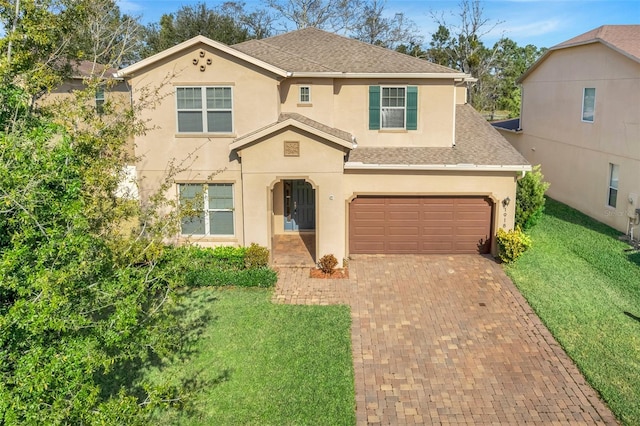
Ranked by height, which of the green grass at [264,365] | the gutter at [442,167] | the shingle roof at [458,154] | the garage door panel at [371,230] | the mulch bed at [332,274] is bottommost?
the green grass at [264,365]

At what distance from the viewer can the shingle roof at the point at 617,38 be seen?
2045 cm

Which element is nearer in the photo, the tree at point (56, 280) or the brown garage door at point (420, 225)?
the tree at point (56, 280)

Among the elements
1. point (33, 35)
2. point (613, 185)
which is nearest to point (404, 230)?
point (613, 185)

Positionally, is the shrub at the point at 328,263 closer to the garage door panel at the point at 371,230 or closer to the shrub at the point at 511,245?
the garage door panel at the point at 371,230

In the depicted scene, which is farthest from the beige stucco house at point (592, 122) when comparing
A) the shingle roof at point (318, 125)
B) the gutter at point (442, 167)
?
the shingle roof at point (318, 125)

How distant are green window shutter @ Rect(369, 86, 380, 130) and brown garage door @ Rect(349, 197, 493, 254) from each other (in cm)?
273

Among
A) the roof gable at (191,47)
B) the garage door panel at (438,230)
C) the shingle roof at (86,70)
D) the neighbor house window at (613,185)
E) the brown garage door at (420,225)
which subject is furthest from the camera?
the neighbor house window at (613,185)

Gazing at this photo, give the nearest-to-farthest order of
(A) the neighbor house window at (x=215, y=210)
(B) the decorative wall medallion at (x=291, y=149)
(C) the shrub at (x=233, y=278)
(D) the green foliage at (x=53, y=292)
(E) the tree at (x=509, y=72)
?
(D) the green foliage at (x=53, y=292) → (C) the shrub at (x=233, y=278) → (B) the decorative wall medallion at (x=291, y=149) → (A) the neighbor house window at (x=215, y=210) → (E) the tree at (x=509, y=72)

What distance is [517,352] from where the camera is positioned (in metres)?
13.0

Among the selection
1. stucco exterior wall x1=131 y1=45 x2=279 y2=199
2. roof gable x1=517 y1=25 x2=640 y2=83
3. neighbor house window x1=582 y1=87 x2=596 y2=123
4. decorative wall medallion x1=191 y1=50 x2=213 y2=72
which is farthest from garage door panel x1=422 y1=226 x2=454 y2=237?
decorative wall medallion x1=191 y1=50 x2=213 y2=72

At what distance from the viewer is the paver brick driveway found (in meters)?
A: 10.8

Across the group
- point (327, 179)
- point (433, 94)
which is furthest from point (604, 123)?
point (327, 179)

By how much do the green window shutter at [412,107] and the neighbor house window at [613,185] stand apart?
837 cm

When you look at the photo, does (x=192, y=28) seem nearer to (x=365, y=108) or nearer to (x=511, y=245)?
(x=365, y=108)
